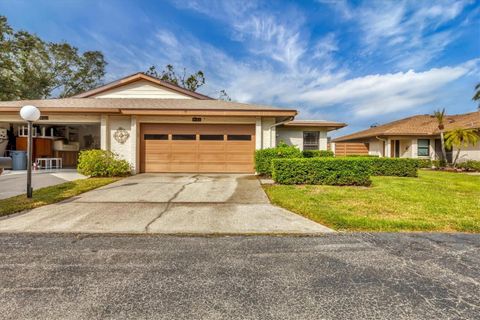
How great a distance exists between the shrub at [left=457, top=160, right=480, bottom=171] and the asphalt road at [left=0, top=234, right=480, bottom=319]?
573 inches

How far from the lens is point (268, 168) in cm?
1005

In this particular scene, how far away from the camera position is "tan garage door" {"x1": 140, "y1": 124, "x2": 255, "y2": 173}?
11281mm

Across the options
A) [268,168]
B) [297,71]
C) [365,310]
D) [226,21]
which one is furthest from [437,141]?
[365,310]

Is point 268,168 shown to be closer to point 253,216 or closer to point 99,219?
point 253,216

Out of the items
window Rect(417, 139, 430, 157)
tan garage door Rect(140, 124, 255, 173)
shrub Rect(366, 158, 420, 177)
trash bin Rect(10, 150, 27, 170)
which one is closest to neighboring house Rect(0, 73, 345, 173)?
tan garage door Rect(140, 124, 255, 173)

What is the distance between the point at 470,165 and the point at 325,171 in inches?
473

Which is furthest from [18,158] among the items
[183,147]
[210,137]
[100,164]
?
[210,137]

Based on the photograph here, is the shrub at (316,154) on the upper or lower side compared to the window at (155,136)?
lower

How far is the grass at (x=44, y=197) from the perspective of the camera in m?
5.10

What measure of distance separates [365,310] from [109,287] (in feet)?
7.61

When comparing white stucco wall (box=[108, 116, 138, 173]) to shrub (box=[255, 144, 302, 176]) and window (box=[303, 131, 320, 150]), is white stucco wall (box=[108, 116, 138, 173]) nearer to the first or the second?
shrub (box=[255, 144, 302, 176])

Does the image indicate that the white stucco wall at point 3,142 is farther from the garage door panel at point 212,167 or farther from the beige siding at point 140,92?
the garage door panel at point 212,167

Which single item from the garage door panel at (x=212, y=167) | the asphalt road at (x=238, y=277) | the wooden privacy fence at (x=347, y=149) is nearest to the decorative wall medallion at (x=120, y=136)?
the garage door panel at (x=212, y=167)

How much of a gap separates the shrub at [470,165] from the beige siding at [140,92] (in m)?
18.1
